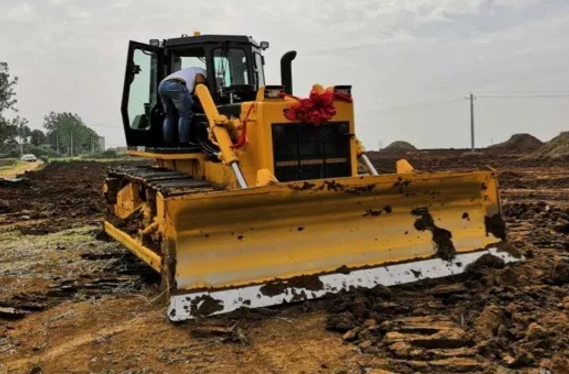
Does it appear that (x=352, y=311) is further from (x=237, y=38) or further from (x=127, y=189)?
(x=127, y=189)

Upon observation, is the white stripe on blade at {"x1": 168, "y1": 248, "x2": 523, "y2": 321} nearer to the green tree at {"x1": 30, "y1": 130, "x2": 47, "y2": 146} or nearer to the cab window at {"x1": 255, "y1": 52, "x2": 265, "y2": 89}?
the cab window at {"x1": 255, "y1": 52, "x2": 265, "y2": 89}

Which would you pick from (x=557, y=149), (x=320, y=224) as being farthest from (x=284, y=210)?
(x=557, y=149)

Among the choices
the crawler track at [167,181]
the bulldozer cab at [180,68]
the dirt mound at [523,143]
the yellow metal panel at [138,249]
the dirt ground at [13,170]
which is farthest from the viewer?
the dirt mound at [523,143]

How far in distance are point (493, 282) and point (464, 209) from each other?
3.00 ft

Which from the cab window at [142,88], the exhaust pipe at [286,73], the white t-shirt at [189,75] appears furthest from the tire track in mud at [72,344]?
the cab window at [142,88]

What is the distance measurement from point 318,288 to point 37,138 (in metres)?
134

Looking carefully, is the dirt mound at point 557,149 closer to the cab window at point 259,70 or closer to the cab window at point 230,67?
the cab window at point 259,70

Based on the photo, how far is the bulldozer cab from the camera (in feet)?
25.2

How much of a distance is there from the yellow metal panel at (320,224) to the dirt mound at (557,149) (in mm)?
23934

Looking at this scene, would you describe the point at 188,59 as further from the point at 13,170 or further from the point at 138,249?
the point at 13,170

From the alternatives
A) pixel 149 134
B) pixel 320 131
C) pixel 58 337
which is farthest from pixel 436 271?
pixel 149 134

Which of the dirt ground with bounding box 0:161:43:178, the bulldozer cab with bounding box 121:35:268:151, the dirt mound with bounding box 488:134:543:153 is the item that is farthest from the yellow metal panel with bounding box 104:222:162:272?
the dirt mound with bounding box 488:134:543:153

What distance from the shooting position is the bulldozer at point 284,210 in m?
5.08

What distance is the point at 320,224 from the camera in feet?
18.0
